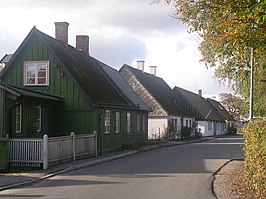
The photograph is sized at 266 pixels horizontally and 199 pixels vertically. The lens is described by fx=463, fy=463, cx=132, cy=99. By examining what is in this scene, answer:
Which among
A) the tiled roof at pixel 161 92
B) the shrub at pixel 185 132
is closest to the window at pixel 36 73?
the tiled roof at pixel 161 92

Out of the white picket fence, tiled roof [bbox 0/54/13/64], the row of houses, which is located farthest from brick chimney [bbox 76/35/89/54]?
the white picket fence

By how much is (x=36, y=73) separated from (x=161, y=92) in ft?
94.2

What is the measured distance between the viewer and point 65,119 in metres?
26.6

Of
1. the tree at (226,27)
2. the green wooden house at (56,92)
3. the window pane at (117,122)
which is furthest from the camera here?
the window pane at (117,122)

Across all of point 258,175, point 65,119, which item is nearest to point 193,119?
point 65,119

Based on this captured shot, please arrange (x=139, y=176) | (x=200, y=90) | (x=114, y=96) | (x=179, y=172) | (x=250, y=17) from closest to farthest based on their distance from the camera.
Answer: (x=250, y=17) → (x=139, y=176) → (x=179, y=172) → (x=114, y=96) → (x=200, y=90)

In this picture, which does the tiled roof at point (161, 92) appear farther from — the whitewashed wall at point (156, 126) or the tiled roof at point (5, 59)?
the tiled roof at point (5, 59)

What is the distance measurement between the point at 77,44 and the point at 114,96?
6.27 m

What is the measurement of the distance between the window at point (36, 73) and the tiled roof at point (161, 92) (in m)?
22.6

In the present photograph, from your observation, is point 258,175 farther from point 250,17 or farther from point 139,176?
point 139,176

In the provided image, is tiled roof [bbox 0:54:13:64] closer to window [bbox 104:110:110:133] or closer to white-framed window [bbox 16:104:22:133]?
window [bbox 104:110:110:133]

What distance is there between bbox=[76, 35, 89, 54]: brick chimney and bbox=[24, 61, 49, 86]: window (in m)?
8.25

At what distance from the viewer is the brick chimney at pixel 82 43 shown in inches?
1384

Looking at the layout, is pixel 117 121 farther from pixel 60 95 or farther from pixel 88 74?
pixel 60 95
